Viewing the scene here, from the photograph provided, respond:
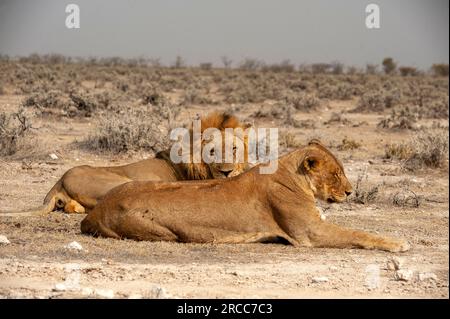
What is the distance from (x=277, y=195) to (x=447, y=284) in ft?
6.62

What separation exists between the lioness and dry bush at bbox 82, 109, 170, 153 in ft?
21.7

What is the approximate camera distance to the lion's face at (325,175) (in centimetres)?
809

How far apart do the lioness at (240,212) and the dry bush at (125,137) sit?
6621 mm

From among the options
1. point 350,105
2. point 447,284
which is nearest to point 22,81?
point 350,105

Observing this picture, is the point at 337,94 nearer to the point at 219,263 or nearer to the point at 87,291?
the point at 219,263

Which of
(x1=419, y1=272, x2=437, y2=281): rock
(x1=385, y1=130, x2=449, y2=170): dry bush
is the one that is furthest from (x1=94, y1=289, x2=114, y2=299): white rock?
(x1=385, y1=130, x2=449, y2=170): dry bush

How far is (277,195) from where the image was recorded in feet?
26.2

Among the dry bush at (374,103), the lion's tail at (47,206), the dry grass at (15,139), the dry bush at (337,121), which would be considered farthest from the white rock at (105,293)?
the dry bush at (374,103)

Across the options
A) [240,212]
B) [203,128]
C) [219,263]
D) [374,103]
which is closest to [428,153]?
Answer: [203,128]

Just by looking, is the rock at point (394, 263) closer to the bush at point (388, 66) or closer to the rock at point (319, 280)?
the rock at point (319, 280)

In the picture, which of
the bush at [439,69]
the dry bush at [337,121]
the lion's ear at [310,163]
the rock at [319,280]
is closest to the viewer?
the rock at [319,280]

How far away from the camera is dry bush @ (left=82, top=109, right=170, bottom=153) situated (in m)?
14.7

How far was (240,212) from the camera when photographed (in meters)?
7.87
